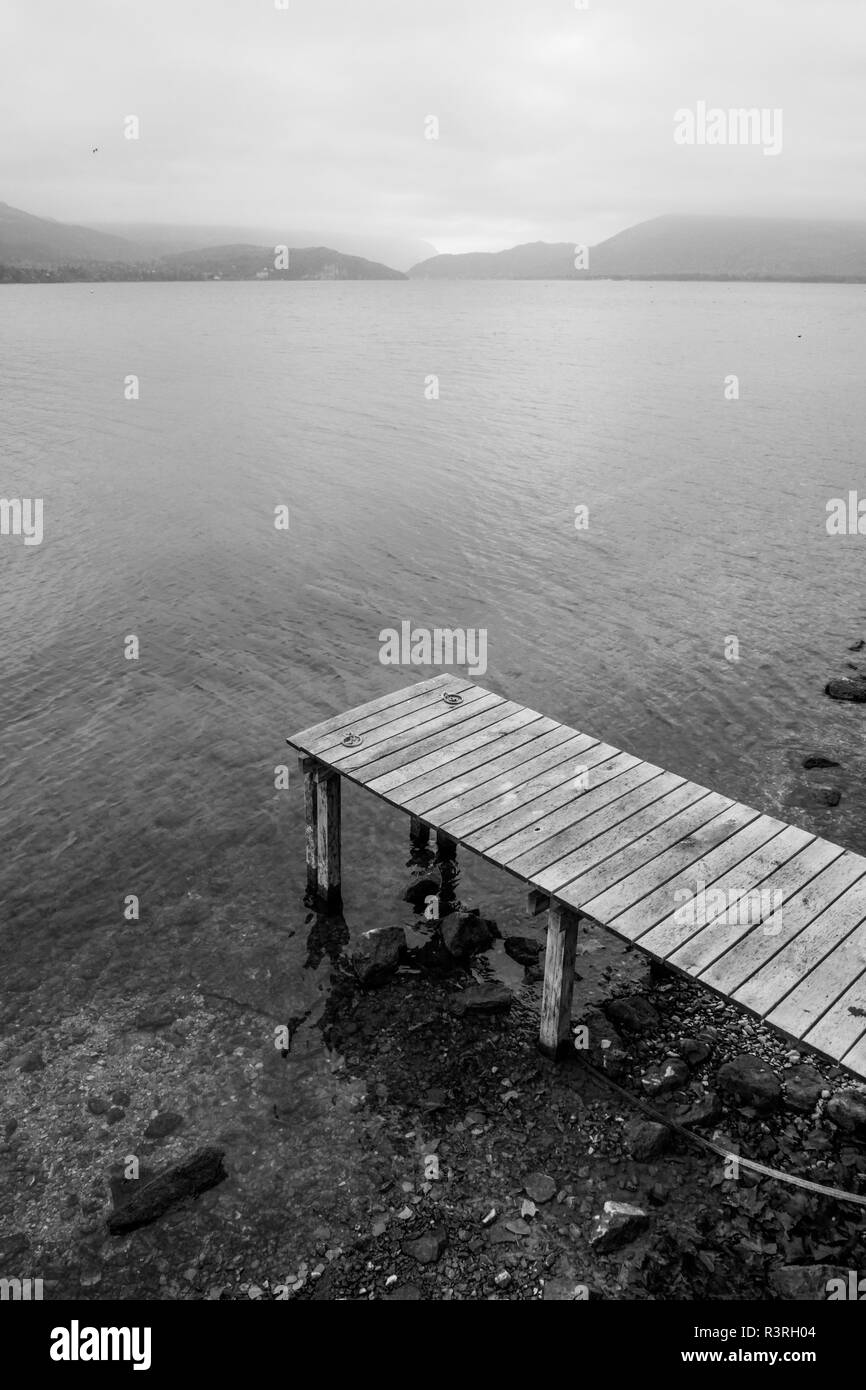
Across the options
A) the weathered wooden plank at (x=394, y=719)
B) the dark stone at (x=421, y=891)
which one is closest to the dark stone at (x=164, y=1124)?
the weathered wooden plank at (x=394, y=719)

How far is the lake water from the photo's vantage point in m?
15.6

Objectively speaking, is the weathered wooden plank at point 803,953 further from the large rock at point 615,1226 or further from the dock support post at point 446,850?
the dock support post at point 446,850

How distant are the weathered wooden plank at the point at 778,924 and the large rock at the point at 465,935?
182 inches

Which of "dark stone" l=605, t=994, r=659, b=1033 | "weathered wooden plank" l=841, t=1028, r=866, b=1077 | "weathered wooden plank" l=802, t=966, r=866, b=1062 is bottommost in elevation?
"dark stone" l=605, t=994, r=659, b=1033

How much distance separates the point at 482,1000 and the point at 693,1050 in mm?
2807

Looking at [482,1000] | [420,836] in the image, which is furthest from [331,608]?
[482,1000]

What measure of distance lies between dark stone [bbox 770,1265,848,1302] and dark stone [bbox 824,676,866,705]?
15081 millimetres

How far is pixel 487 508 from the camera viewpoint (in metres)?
37.4

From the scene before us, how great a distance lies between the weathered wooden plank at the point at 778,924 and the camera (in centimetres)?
976

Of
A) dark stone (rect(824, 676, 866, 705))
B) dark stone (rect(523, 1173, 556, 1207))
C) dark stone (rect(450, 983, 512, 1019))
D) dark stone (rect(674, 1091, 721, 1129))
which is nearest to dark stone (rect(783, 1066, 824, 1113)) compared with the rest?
dark stone (rect(674, 1091, 721, 1129))

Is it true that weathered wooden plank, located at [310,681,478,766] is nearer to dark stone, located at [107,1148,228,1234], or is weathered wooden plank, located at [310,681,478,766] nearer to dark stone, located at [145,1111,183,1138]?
dark stone, located at [145,1111,183,1138]

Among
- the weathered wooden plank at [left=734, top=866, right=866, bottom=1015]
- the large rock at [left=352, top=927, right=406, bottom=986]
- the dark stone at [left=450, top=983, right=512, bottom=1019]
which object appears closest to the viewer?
the weathered wooden plank at [left=734, top=866, right=866, bottom=1015]

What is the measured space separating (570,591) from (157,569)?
43.7 feet
